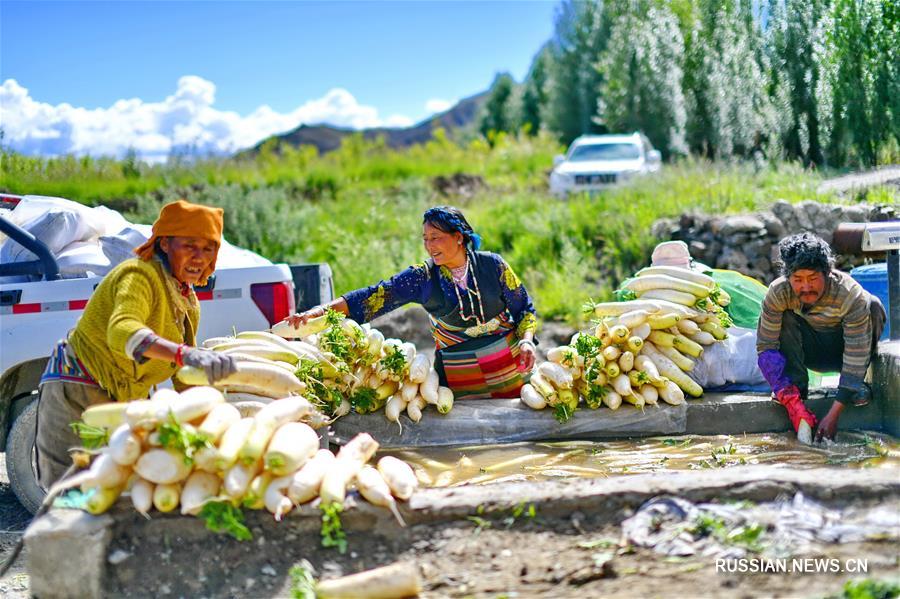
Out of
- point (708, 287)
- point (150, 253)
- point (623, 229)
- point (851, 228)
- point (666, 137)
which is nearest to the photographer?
point (150, 253)

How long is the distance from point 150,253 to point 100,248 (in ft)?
6.91

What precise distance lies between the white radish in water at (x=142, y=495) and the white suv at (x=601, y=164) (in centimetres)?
1219

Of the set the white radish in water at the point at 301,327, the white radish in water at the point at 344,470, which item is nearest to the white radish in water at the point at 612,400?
the white radish in water at the point at 301,327

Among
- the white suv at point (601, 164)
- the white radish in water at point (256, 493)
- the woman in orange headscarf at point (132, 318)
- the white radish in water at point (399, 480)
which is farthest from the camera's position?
the white suv at point (601, 164)

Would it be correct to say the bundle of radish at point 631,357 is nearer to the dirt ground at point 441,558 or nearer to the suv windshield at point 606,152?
the dirt ground at point 441,558

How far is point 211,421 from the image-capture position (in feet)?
12.1

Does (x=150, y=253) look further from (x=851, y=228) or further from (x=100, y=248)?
(x=851, y=228)

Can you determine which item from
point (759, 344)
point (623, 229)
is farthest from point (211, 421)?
point (623, 229)

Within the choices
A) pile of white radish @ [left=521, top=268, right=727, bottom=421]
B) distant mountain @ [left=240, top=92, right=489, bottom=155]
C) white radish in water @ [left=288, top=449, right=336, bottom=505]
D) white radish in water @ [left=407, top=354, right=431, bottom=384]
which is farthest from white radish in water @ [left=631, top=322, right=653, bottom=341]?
distant mountain @ [left=240, top=92, right=489, bottom=155]

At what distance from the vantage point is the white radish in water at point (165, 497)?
3.56 m

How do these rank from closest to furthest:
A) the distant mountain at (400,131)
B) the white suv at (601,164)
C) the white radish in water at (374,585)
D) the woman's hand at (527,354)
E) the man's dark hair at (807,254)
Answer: the white radish in water at (374,585) < the man's dark hair at (807,254) < the woman's hand at (527,354) < the white suv at (601,164) < the distant mountain at (400,131)

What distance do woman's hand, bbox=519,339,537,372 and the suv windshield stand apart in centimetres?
1221

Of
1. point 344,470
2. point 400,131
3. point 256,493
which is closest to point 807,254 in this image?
point 344,470

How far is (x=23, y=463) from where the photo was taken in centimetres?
531
